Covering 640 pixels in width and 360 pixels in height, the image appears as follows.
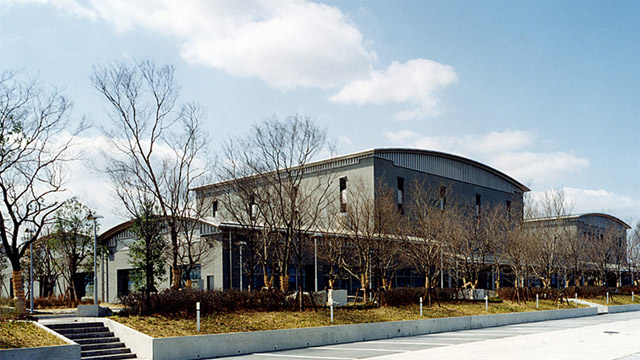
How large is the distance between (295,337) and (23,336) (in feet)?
28.1

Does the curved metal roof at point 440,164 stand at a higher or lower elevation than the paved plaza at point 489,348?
higher

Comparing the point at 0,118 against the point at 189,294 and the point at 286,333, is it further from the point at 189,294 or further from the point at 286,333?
the point at 286,333

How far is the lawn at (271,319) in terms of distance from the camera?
Answer: 18766 mm

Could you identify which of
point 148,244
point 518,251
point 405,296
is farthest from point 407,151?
point 148,244

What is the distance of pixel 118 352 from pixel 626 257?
56.9 m

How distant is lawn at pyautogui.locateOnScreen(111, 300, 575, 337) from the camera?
18.8 metres

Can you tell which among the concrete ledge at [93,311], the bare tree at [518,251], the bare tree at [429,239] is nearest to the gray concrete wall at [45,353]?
the concrete ledge at [93,311]

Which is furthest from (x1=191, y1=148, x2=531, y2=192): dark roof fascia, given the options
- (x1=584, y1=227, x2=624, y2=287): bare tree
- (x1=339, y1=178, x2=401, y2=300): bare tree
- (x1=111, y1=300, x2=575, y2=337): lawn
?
(x1=111, y1=300, x2=575, y2=337): lawn

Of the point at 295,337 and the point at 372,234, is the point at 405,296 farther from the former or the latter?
the point at 295,337

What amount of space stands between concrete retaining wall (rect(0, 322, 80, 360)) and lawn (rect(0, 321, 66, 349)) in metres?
0.47

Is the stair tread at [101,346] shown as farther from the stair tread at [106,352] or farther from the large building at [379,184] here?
the large building at [379,184]

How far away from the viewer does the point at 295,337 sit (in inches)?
795

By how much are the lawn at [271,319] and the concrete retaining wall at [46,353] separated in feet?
8.36

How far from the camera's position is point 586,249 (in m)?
54.4
